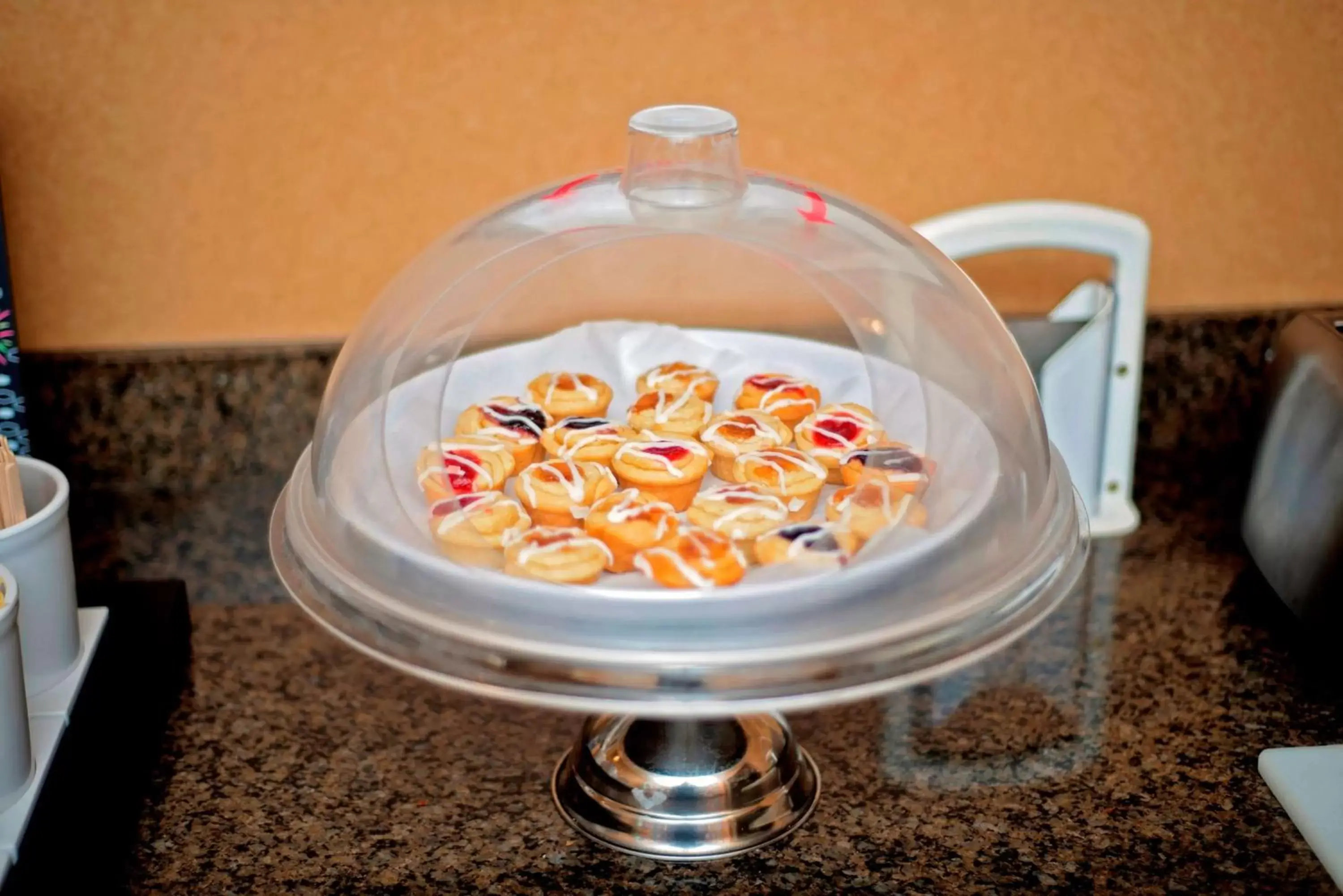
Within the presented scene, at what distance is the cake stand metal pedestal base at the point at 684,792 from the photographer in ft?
2.91

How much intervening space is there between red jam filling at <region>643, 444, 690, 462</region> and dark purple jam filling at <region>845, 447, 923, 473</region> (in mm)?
107

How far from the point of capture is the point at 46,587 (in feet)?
2.99

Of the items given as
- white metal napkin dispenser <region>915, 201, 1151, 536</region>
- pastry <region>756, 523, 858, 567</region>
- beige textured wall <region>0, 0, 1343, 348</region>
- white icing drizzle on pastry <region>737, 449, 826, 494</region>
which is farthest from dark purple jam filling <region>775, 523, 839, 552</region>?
beige textured wall <region>0, 0, 1343, 348</region>

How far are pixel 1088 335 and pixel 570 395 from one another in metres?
0.46

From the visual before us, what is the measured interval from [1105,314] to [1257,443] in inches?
6.4

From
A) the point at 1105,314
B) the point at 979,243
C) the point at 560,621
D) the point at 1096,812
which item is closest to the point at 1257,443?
the point at 1105,314

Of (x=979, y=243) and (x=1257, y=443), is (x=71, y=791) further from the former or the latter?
(x=1257, y=443)

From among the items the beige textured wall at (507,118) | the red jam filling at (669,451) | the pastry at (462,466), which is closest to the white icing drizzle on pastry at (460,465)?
the pastry at (462,466)

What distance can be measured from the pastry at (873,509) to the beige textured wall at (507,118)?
0.48 metres

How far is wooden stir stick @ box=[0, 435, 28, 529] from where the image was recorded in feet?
2.93

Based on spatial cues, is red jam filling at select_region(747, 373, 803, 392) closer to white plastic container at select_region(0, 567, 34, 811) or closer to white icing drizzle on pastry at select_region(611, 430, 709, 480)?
white icing drizzle on pastry at select_region(611, 430, 709, 480)

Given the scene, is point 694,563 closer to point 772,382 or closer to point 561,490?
point 561,490

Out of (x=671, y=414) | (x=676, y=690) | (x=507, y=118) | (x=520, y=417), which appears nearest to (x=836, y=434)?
(x=671, y=414)

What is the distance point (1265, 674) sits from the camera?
106 centimetres
